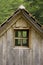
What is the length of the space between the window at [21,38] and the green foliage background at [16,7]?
1556cm

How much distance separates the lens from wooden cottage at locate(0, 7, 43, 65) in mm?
13320

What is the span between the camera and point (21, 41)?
45.0 ft

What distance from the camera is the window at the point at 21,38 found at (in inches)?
539

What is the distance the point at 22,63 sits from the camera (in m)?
13.7

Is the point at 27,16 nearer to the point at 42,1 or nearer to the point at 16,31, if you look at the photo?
the point at 16,31

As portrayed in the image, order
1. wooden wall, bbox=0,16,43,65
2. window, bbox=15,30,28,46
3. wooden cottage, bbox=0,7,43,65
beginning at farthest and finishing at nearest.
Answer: window, bbox=15,30,28,46 < wooden wall, bbox=0,16,43,65 < wooden cottage, bbox=0,7,43,65

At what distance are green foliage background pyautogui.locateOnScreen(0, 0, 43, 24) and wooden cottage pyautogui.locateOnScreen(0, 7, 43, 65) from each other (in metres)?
16.0

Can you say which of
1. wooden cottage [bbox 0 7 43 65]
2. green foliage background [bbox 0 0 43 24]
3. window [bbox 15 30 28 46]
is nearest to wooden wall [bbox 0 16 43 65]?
wooden cottage [bbox 0 7 43 65]

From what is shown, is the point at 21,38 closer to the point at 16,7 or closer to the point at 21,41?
the point at 21,41

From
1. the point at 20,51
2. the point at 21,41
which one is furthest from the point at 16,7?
the point at 20,51

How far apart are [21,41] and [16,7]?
19424mm

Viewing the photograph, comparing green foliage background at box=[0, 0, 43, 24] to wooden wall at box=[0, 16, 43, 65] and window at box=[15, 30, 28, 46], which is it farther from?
wooden wall at box=[0, 16, 43, 65]

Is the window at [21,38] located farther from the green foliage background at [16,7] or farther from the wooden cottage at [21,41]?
the green foliage background at [16,7]

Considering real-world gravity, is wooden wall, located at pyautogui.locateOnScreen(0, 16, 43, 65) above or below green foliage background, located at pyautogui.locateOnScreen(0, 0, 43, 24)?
below
